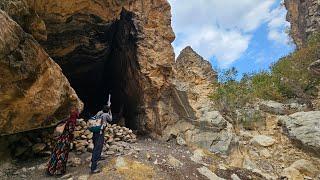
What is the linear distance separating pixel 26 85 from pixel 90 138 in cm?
390

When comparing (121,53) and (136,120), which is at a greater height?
(121,53)

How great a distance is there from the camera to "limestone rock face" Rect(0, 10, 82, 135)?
22.4 feet

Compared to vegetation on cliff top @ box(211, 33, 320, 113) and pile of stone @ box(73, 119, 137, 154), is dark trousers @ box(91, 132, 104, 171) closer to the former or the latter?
pile of stone @ box(73, 119, 137, 154)

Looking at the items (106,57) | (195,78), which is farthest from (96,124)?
(195,78)

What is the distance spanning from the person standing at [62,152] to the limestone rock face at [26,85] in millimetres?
543

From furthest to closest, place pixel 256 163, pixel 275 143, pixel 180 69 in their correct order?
pixel 180 69 < pixel 275 143 < pixel 256 163

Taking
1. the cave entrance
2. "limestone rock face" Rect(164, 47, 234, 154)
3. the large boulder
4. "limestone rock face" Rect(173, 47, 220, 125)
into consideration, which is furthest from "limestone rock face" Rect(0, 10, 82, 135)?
the large boulder

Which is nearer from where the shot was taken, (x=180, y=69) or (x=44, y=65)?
(x=44, y=65)

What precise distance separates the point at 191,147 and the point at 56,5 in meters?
7.00

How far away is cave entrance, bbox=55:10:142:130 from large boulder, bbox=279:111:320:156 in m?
6.33

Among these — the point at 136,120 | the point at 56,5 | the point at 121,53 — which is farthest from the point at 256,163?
the point at 56,5

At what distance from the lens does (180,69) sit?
1895 cm

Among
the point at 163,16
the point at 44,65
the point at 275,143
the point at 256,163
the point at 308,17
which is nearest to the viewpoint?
the point at 44,65

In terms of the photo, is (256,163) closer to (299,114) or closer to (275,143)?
(275,143)
